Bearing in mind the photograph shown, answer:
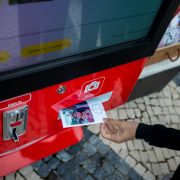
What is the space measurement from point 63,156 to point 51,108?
0.88m

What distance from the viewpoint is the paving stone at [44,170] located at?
2.37 m

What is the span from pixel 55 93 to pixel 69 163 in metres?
1.04

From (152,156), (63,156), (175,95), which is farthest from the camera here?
(175,95)

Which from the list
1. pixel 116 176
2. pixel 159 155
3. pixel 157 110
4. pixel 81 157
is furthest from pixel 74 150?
pixel 157 110

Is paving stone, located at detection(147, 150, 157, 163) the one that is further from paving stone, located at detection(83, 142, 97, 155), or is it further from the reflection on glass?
the reflection on glass

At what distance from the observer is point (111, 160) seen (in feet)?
8.50

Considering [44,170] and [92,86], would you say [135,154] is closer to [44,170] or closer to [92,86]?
[44,170]

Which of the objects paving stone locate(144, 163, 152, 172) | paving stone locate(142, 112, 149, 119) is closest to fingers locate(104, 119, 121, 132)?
paving stone locate(144, 163, 152, 172)

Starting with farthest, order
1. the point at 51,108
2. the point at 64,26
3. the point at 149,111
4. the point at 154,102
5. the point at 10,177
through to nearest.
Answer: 1. the point at 154,102
2. the point at 149,111
3. the point at 10,177
4. the point at 51,108
5. the point at 64,26

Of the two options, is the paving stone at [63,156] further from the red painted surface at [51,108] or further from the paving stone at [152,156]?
the paving stone at [152,156]

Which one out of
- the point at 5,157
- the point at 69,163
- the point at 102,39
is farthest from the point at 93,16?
the point at 69,163

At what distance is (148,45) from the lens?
1687mm

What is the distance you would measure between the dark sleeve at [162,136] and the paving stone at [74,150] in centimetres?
86

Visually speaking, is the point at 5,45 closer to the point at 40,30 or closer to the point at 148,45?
the point at 40,30
